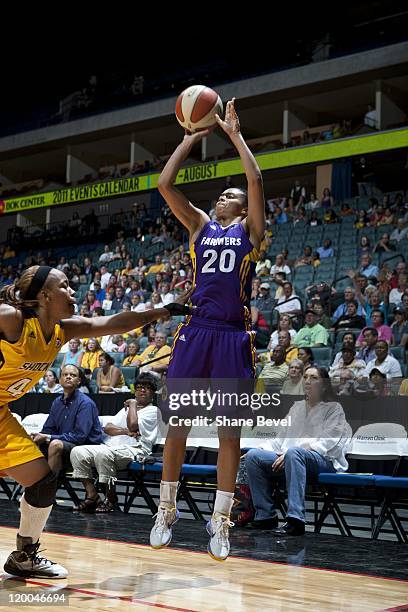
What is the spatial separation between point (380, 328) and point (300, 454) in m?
4.16

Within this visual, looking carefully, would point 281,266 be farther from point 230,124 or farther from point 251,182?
point 251,182

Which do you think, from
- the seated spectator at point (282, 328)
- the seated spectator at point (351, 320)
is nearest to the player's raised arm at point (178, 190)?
the seated spectator at point (282, 328)

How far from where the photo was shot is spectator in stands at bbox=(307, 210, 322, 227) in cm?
1586

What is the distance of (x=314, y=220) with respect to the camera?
15922 mm

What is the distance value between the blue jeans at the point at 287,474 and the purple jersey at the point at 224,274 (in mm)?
2035

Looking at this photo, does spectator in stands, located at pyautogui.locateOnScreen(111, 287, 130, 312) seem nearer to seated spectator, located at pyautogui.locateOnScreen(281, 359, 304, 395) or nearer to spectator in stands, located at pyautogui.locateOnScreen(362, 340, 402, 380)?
spectator in stands, located at pyautogui.locateOnScreen(362, 340, 402, 380)

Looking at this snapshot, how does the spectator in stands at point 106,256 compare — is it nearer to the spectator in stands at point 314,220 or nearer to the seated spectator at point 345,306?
the spectator in stands at point 314,220

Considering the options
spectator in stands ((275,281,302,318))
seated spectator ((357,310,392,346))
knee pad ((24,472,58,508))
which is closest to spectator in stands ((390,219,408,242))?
spectator in stands ((275,281,302,318))

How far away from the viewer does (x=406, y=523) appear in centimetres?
720

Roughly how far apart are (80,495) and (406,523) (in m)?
3.67

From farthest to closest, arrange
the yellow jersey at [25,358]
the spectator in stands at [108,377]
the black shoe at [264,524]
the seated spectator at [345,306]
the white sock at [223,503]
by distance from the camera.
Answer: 1. the seated spectator at [345,306]
2. the spectator in stands at [108,377]
3. the black shoe at [264,524]
4. the white sock at [223,503]
5. the yellow jersey at [25,358]

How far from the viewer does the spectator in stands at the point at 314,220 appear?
52.0 ft

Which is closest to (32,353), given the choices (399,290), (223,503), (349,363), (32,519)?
(32,519)

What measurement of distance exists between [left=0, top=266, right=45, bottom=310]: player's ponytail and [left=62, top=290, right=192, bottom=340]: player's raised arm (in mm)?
251
